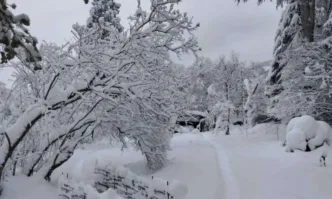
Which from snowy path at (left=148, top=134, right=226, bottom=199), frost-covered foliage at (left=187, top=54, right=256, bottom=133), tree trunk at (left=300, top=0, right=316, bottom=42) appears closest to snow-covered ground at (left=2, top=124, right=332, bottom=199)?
snowy path at (left=148, top=134, right=226, bottom=199)

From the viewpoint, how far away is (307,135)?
15.0 m

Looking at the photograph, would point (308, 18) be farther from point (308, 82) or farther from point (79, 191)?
point (79, 191)

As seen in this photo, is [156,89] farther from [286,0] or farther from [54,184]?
[286,0]

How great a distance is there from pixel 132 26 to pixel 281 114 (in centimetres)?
1197

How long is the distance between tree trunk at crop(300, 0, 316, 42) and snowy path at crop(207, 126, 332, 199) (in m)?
6.42

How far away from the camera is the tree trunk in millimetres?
17969

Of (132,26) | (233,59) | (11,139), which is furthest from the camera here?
(233,59)

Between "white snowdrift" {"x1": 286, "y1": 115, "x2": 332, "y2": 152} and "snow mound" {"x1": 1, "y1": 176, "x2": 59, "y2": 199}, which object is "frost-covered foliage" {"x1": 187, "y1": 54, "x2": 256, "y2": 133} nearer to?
"white snowdrift" {"x1": 286, "y1": 115, "x2": 332, "y2": 152}

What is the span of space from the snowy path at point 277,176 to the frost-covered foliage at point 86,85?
124 inches

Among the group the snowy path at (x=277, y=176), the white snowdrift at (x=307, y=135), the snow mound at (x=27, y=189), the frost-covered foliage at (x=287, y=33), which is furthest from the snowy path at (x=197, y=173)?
the frost-covered foliage at (x=287, y=33)

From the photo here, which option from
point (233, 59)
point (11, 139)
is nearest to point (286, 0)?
point (11, 139)

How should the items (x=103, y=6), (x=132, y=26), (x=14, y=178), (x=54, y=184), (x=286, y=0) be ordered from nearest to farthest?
1. (x=132, y=26)
2. (x=14, y=178)
3. (x=54, y=184)
4. (x=286, y=0)
5. (x=103, y=6)

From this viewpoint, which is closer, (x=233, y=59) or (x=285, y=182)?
(x=285, y=182)

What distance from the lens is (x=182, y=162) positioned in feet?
46.0
